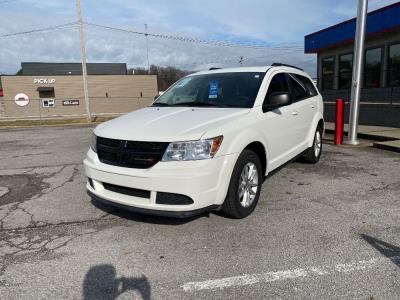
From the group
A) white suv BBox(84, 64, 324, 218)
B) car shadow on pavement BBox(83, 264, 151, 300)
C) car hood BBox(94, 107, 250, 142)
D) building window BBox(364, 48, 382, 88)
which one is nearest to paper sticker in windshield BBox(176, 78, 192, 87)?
white suv BBox(84, 64, 324, 218)

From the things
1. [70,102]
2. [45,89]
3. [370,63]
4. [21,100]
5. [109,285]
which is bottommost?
[70,102]

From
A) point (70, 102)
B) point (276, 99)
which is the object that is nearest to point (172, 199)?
point (276, 99)

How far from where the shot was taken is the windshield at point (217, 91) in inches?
207

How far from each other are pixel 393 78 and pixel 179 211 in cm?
1568

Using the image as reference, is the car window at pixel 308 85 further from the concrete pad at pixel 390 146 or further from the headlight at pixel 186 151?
the headlight at pixel 186 151

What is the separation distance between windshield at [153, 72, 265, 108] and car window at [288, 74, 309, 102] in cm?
104

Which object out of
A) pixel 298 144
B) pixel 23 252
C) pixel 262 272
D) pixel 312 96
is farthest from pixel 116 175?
pixel 312 96

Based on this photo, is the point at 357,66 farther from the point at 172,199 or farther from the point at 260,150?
the point at 172,199

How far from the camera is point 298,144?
6.51 meters

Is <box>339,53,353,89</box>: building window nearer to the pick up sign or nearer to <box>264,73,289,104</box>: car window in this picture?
<box>264,73,289,104</box>: car window

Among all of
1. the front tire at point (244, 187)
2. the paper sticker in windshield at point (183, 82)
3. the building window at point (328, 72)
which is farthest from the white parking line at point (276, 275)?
the building window at point (328, 72)

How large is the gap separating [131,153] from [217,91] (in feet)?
6.39

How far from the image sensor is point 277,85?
5840 mm

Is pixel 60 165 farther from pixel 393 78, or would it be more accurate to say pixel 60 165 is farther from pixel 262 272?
pixel 393 78
